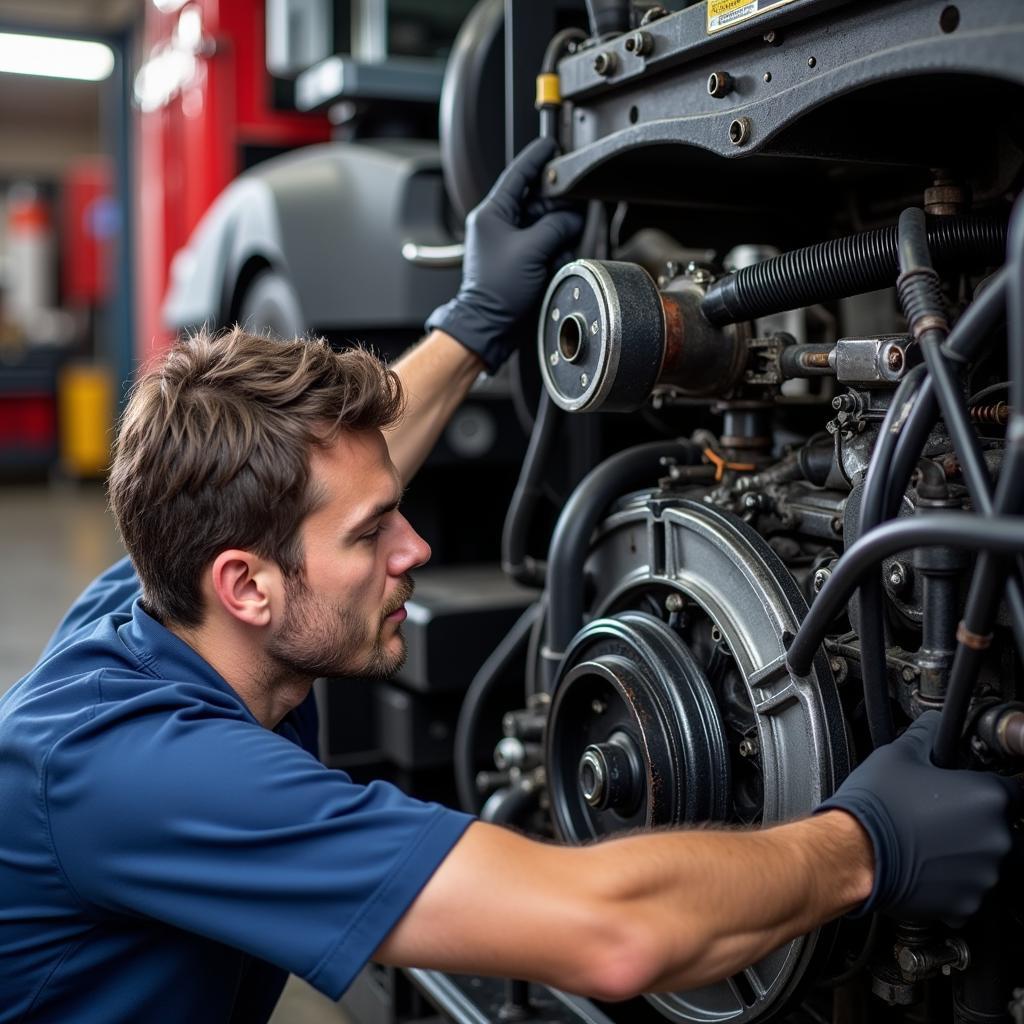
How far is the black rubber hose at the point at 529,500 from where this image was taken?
1505 mm

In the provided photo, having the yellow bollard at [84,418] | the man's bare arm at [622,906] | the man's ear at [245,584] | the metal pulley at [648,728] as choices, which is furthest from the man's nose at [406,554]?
the yellow bollard at [84,418]

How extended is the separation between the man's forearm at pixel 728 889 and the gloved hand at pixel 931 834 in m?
0.02

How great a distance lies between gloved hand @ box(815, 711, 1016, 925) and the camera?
2.86ft

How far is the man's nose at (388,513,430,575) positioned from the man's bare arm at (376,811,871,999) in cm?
32

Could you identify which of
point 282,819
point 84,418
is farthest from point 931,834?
point 84,418

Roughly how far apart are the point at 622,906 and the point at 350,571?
1.33 feet

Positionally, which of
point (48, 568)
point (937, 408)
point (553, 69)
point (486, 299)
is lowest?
point (48, 568)

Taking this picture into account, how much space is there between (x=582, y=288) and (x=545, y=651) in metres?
0.43

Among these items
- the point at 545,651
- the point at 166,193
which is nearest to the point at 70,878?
the point at 545,651

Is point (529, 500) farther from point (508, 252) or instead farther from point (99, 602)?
point (99, 602)

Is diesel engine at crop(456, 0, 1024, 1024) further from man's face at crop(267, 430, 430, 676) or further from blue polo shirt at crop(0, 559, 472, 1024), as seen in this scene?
blue polo shirt at crop(0, 559, 472, 1024)

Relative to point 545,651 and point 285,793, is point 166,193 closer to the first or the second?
point 545,651

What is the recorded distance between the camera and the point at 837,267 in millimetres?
1078

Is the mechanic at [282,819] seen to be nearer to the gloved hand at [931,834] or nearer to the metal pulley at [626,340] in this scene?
the gloved hand at [931,834]
